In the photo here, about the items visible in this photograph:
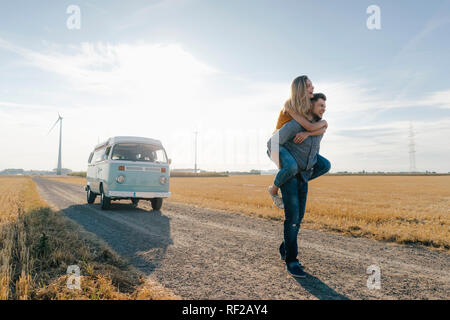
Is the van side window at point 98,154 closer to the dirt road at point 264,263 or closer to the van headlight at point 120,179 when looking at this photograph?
the van headlight at point 120,179

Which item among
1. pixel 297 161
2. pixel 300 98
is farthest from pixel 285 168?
pixel 300 98

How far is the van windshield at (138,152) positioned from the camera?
10.3 metres

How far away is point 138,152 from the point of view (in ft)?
34.7

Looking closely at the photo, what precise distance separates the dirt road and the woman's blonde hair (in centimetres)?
201

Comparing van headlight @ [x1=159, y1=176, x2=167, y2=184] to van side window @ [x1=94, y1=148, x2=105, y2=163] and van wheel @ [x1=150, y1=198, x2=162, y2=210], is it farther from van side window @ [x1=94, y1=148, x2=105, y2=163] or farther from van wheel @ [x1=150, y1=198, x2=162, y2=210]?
van side window @ [x1=94, y1=148, x2=105, y2=163]

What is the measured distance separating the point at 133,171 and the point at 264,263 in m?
6.97

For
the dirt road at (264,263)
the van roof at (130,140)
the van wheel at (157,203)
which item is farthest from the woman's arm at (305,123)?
the van roof at (130,140)

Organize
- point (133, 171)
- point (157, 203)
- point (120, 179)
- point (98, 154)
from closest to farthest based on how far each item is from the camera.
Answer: point (120, 179) < point (133, 171) < point (157, 203) < point (98, 154)

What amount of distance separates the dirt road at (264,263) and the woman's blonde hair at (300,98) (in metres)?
2.01

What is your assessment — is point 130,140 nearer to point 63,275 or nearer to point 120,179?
point 120,179

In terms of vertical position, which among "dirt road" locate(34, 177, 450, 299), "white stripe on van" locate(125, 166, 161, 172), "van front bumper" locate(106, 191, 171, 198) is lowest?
"dirt road" locate(34, 177, 450, 299)

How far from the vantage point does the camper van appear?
9.77 metres

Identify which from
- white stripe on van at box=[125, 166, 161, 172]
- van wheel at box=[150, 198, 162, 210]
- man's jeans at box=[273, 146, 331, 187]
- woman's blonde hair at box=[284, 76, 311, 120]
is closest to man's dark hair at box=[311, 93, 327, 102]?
woman's blonde hair at box=[284, 76, 311, 120]

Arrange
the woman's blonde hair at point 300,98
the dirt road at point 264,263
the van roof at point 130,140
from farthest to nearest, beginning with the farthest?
1. the van roof at point 130,140
2. the woman's blonde hair at point 300,98
3. the dirt road at point 264,263
